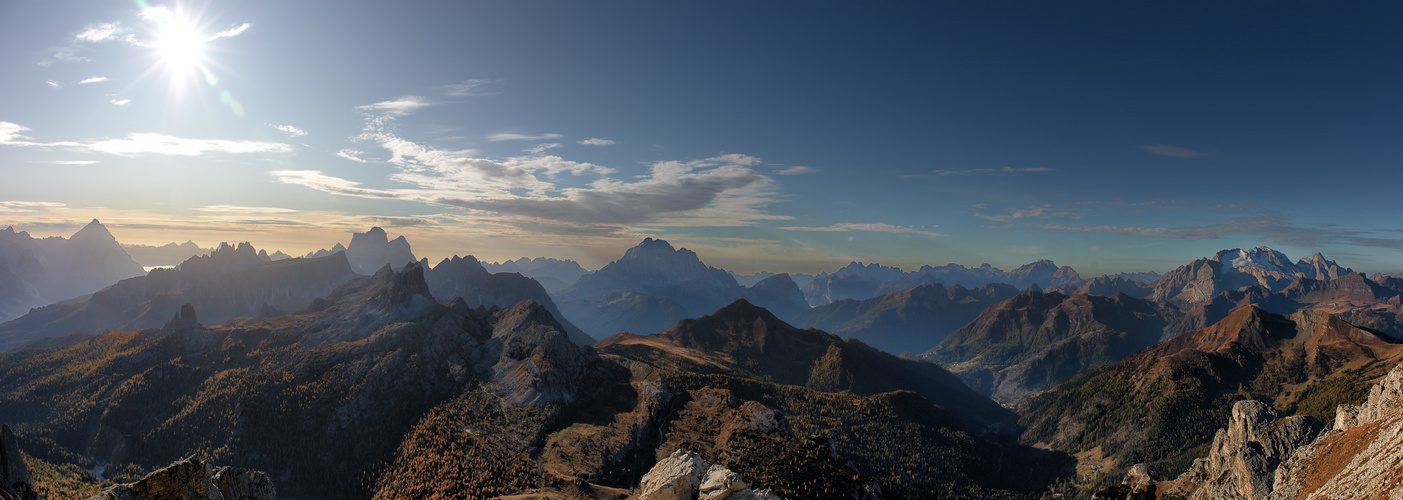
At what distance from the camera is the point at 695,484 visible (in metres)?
31.4

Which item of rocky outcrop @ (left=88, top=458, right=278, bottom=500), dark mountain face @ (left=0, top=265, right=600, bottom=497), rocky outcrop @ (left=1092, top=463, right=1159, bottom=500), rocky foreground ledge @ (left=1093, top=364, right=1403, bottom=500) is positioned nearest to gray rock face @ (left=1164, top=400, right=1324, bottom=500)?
rocky foreground ledge @ (left=1093, top=364, right=1403, bottom=500)

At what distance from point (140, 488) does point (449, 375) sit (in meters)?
142

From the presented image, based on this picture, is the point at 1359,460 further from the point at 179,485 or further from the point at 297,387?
the point at 297,387

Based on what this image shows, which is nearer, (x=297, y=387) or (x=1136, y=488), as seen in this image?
(x=1136, y=488)

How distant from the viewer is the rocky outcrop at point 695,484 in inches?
1160

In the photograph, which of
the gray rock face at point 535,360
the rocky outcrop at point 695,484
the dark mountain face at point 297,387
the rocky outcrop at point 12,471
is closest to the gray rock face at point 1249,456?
the rocky outcrop at point 695,484

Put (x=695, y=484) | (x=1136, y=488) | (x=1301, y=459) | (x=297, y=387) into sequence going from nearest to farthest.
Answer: (x=695, y=484)
(x=1301, y=459)
(x=1136, y=488)
(x=297, y=387)

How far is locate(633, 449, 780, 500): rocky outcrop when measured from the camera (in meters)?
29.5

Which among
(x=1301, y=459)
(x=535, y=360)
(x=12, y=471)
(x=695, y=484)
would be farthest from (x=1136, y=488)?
(x=12, y=471)

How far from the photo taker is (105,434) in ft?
470

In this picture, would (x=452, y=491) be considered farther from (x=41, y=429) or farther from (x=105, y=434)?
(x=41, y=429)

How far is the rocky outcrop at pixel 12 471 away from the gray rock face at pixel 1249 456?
495ft

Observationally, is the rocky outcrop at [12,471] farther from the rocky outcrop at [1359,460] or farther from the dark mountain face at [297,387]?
the rocky outcrop at [1359,460]

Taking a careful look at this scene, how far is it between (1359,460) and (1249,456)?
59172mm
